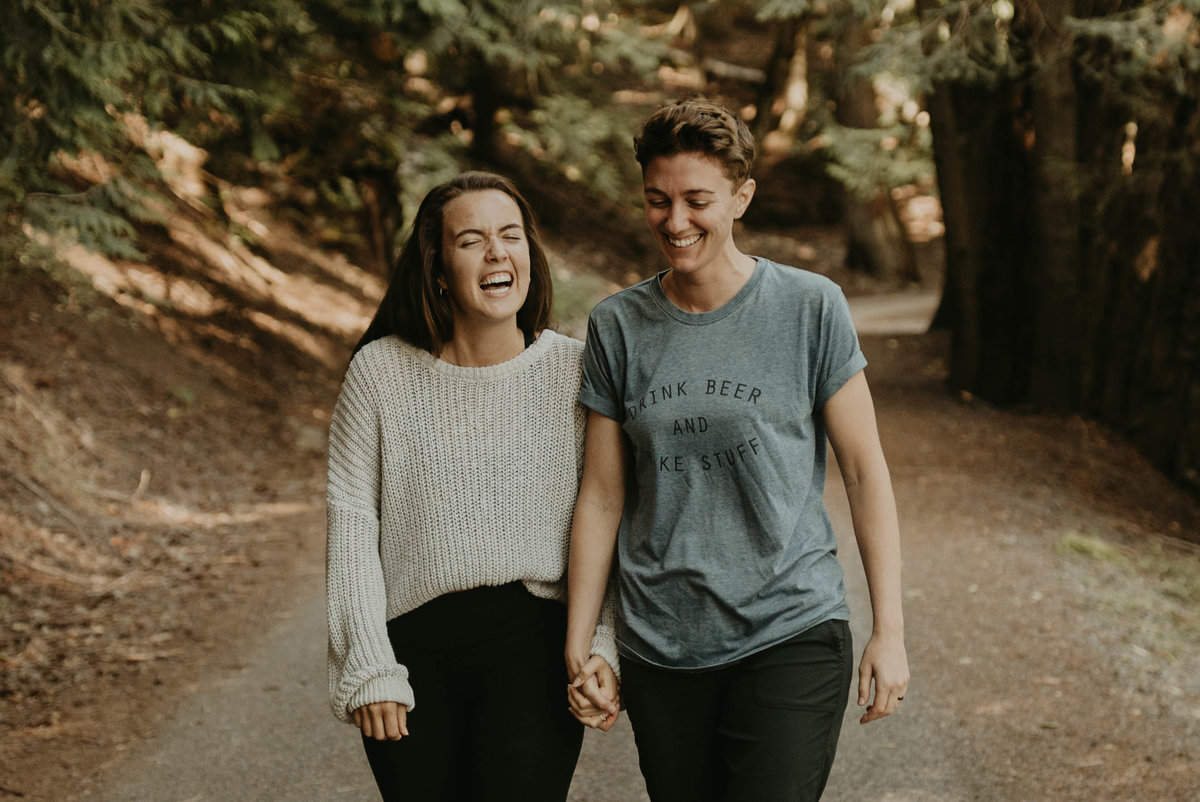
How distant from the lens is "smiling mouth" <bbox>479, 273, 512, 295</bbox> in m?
2.72

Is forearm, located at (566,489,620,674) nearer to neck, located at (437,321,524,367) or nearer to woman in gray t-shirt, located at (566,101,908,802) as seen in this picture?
woman in gray t-shirt, located at (566,101,908,802)

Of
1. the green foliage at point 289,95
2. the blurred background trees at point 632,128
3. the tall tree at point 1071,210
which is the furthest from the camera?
the tall tree at point 1071,210

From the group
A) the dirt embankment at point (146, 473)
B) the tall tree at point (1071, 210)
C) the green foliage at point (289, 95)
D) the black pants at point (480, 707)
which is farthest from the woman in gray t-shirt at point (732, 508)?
the tall tree at point (1071, 210)

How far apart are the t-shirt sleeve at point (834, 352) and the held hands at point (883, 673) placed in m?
0.58

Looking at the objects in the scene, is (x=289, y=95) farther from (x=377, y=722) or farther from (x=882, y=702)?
(x=882, y=702)

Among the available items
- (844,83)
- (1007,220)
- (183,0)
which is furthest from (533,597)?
(1007,220)

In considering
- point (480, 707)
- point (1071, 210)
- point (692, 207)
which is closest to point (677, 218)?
point (692, 207)

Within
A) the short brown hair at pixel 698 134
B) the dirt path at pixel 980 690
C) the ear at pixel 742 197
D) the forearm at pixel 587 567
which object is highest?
the short brown hair at pixel 698 134

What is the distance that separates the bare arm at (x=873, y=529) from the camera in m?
2.48

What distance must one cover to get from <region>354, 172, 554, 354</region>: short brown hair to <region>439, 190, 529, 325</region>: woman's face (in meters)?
0.04

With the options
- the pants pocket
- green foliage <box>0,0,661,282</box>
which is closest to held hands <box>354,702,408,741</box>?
the pants pocket

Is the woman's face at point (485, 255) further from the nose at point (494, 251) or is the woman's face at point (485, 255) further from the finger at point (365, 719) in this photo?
the finger at point (365, 719)

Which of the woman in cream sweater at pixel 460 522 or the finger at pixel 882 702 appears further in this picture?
the woman in cream sweater at pixel 460 522

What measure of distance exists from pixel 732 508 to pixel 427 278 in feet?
3.21
